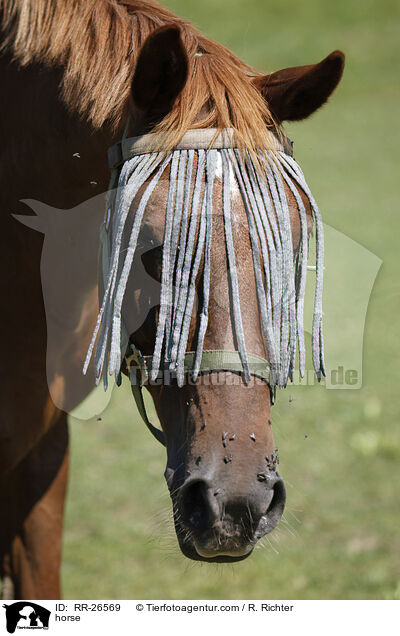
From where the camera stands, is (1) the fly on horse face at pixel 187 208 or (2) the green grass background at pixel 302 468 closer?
(1) the fly on horse face at pixel 187 208

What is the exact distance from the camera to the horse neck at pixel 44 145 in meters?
1.58

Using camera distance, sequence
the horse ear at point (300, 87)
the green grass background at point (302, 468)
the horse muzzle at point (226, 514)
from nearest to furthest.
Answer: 1. the horse muzzle at point (226, 514)
2. the horse ear at point (300, 87)
3. the green grass background at point (302, 468)

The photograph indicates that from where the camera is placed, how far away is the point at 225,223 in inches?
52.7

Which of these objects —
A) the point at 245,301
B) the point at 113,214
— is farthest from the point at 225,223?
the point at 113,214

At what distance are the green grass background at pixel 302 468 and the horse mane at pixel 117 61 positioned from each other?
0.31 metres

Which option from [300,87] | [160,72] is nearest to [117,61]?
[160,72]

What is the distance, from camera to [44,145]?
1664 millimetres

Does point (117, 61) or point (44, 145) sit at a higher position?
point (117, 61)

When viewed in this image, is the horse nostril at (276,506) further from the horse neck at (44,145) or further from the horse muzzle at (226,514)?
the horse neck at (44,145)

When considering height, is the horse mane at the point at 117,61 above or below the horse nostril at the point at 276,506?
above

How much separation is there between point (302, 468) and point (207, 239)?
8.57 ft

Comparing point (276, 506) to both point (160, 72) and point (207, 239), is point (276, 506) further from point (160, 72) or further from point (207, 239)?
point (160, 72)

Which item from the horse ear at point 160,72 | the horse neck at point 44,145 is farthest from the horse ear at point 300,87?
the horse neck at point 44,145
